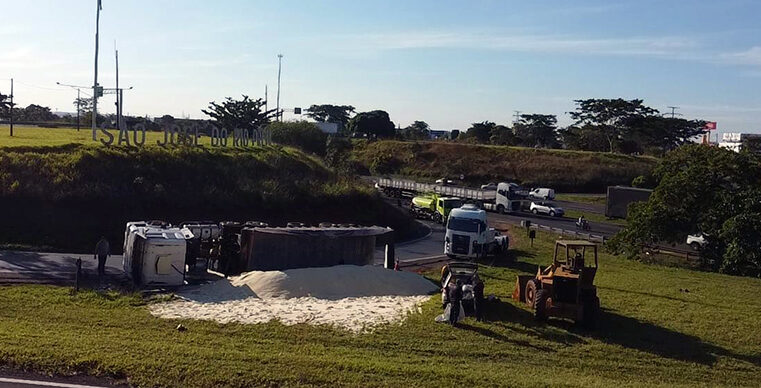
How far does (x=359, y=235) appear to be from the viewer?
91.7 feet

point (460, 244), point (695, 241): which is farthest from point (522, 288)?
point (695, 241)

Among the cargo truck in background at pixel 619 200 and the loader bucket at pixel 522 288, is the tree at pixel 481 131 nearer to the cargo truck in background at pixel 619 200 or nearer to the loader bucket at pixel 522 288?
the cargo truck in background at pixel 619 200

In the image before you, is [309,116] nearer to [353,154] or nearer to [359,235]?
[353,154]

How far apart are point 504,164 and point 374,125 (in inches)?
1323

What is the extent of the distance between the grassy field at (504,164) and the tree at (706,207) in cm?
4953

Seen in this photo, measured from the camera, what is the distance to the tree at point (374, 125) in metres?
123

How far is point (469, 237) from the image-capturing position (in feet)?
112

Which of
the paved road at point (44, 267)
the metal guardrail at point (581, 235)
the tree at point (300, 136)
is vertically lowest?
the paved road at point (44, 267)

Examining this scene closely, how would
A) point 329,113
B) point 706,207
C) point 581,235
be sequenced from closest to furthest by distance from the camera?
point 706,207, point 581,235, point 329,113

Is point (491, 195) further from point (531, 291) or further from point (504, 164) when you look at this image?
point (531, 291)

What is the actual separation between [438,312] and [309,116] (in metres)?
160

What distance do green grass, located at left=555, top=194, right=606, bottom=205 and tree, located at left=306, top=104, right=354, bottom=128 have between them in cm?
9597

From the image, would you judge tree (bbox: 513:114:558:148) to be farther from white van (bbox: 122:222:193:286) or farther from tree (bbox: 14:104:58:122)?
white van (bbox: 122:222:193:286)

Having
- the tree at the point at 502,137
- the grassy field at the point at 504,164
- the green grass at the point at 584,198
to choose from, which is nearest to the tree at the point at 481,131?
the tree at the point at 502,137
